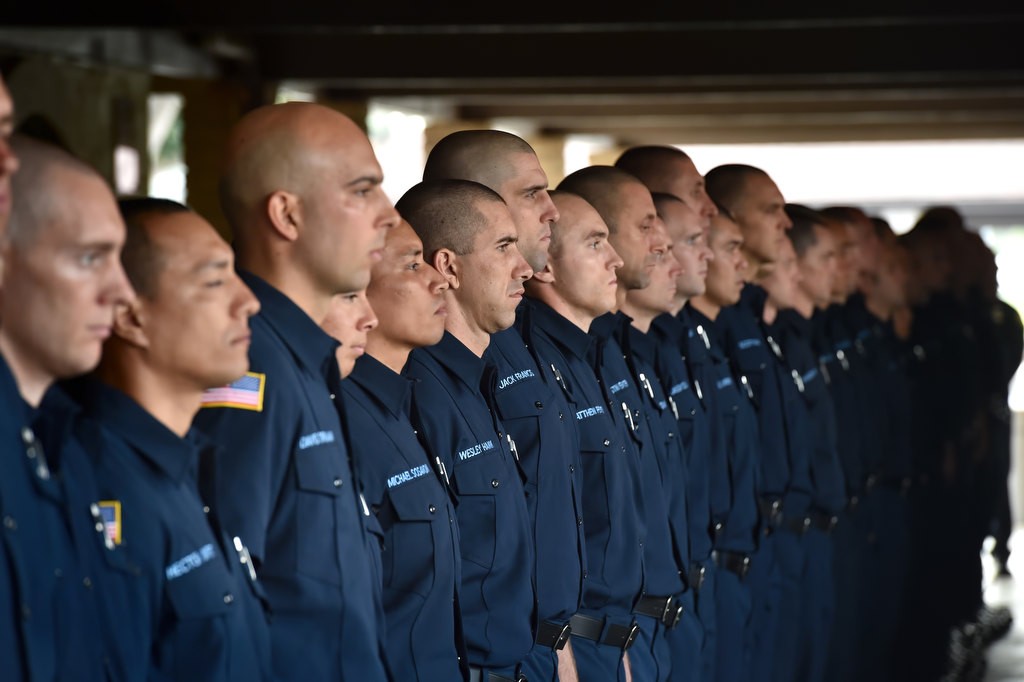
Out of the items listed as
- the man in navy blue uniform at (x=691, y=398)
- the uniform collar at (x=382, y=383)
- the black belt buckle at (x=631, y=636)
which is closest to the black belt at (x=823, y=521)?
the man in navy blue uniform at (x=691, y=398)

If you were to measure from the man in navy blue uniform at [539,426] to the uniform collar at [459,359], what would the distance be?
0.50 ft

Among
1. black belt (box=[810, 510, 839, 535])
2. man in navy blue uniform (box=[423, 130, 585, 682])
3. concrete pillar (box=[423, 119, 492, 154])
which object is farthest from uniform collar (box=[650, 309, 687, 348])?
concrete pillar (box=[423, 119, 492, 154])

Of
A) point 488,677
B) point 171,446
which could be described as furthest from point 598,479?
point 171,446

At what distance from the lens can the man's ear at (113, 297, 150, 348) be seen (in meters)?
2.62

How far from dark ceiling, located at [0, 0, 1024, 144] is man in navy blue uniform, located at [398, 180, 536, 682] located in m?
3.48

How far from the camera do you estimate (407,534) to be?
3.40m

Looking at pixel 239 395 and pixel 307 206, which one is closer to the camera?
pixel 239 395

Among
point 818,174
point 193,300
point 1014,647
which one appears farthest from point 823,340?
point 818,174

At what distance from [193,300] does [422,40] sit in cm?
728

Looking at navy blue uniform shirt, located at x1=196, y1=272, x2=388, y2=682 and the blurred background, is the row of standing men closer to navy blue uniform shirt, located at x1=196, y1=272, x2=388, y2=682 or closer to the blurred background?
navy blue uniform shirt, located at x1=196, y1=272, x2=388, y2=682

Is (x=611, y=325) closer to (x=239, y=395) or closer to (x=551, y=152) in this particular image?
(x=239, y=395)

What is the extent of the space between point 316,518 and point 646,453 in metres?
2.17

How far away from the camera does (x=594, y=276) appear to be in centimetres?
463

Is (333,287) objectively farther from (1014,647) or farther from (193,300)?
(1014,647)
